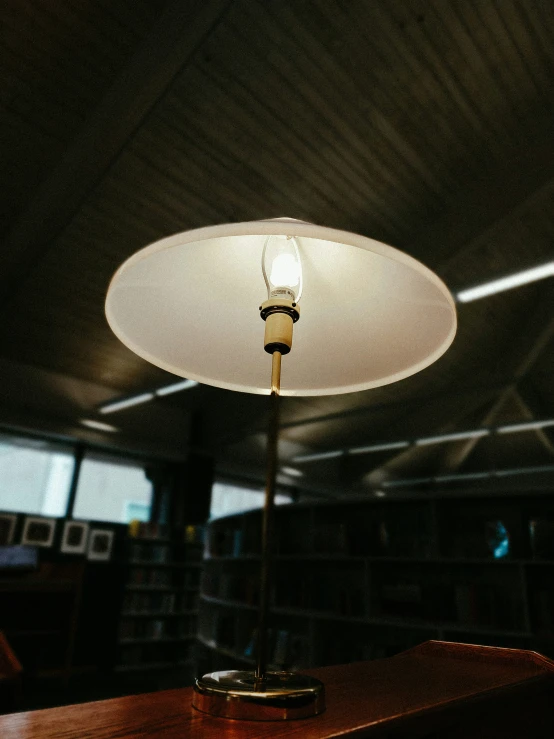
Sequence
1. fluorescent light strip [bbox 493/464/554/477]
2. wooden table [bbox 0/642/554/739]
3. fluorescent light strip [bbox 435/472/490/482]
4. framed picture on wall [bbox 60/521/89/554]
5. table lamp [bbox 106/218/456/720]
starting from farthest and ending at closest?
fluorescent light strip [bbox 435/472/490/482] → fluorescent light strip [bbox 493/464/554/477] → framed picture on wall [bbox 60/521/89/554] → table lamp [bbox 106/218/456/720] → wooden table [bbox 0/642/554/739]

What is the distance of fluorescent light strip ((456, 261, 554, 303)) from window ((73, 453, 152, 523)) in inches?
217

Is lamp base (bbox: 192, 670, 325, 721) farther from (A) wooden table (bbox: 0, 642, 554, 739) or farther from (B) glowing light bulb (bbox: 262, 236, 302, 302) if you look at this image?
(B) glowing light bulb (bbox: 262, 236, 302, 302)

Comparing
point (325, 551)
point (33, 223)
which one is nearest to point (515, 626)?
point (325, 551)

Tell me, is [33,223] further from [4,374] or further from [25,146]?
[4,374]

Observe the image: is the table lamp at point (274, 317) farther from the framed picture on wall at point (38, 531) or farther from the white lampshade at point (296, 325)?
the framed picture on wall at point (38, 531)

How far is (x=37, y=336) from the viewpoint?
5.78 metres

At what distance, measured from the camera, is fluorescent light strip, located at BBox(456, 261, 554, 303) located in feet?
14.1

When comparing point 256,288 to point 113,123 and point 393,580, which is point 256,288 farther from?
point 393,580

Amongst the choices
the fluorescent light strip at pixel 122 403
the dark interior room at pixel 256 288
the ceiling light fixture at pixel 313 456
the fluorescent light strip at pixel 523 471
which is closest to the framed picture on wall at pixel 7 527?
the dark interior room at pixel 256 288

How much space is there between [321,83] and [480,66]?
3.97 ft

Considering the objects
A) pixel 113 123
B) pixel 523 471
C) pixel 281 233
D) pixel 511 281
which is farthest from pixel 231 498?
pixel 281 233

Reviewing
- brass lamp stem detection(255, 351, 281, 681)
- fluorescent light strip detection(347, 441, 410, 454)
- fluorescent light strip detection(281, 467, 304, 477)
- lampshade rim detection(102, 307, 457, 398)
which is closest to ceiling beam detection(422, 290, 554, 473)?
fluorescent light strip detection(347, 441, 410, 454)

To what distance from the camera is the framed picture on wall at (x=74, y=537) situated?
6.55 meters

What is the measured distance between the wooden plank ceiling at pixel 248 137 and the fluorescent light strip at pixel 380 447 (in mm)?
3530
